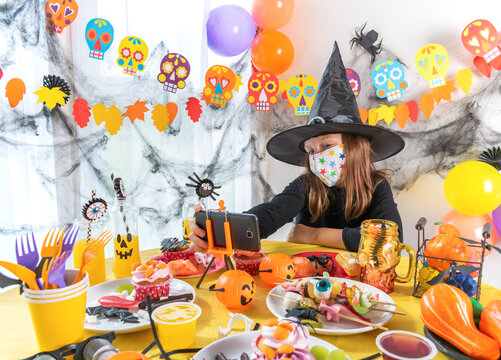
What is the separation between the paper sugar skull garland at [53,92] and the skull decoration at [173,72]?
0.51 metres

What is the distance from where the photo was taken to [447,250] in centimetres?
86

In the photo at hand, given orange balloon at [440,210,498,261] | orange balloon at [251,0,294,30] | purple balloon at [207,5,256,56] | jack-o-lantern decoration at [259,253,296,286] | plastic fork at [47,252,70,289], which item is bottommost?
orange balloon at [440,210,498,261]

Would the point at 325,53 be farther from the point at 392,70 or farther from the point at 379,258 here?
the point at 379,258

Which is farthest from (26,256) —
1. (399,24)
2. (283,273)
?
(399,24)

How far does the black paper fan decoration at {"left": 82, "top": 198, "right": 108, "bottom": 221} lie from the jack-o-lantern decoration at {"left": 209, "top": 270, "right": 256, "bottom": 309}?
410 millimetres

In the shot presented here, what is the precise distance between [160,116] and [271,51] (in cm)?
85

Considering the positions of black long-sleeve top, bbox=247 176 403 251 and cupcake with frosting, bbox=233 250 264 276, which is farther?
black long-sleeve top, bbox=247 176 403 251

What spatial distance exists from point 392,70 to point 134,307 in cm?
199

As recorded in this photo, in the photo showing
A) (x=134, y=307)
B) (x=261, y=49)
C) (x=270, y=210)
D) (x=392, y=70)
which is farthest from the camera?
(x=261, y=49)

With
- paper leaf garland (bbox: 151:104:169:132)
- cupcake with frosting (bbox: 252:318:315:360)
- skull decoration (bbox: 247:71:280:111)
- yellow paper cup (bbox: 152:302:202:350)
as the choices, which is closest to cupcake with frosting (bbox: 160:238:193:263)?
yellow paper cup (bbox: 152:302:202:350)

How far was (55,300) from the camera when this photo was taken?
611mm

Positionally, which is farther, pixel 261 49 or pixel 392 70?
pixel 261 49

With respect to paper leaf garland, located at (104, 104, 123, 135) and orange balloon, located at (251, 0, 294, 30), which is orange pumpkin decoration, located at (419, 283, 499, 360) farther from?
orange balloon, located at (251, 0, 294, 30)

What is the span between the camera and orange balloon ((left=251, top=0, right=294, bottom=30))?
7.67ft
